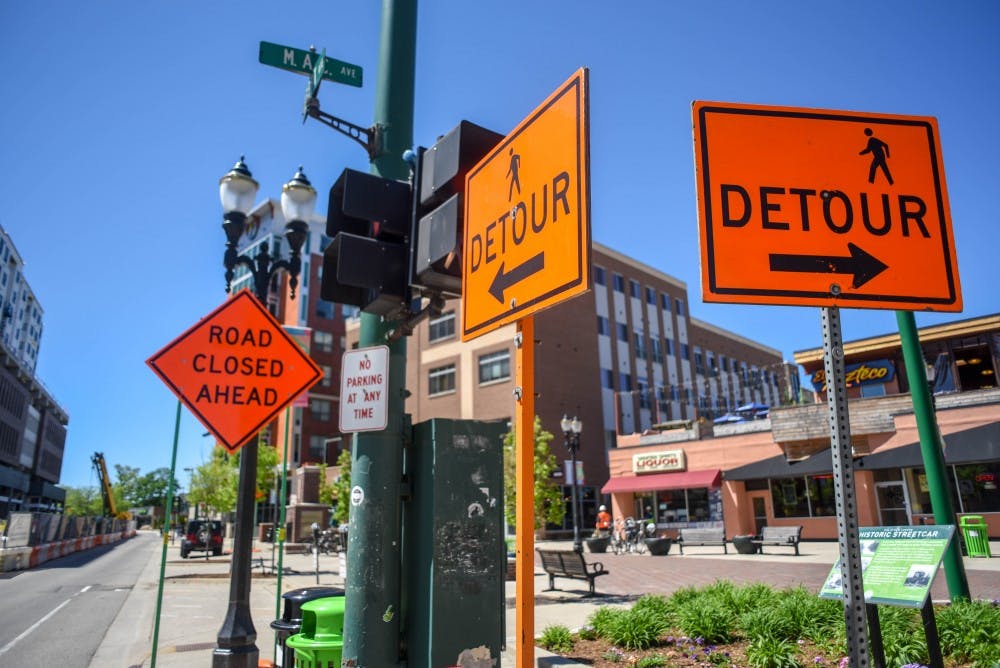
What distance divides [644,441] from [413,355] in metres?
19.3

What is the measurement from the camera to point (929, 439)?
8453 mm

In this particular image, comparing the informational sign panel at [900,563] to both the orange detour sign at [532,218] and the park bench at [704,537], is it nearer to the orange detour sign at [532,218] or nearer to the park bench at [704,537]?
the orange detour sign at [532,218]

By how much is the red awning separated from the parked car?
70.2 ft

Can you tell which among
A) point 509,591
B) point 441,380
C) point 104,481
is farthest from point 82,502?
point 509,591

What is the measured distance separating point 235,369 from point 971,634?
23.0 feet

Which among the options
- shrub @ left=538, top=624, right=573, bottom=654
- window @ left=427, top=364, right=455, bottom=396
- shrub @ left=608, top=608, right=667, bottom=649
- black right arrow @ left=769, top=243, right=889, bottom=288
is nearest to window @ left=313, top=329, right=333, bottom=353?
window @ left=427, top=364, right=455, bottom=396

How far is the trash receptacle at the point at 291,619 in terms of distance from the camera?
4684 millimetres

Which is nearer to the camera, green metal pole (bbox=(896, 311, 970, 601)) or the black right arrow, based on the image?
the black right arrow

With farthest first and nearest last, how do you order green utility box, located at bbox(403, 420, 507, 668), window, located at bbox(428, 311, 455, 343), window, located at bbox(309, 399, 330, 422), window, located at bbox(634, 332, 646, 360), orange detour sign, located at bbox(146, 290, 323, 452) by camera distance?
1. window, located at bbox(309, 399, 330, 422)
2. window, located at bbox(634, 332, 646, 360)
3. window, located at bbox(428, 311, 455, 343)
4. orange detour sign, located at bbox(146, 290, 323, 452)
5. green utility box, located at bbox(403, 420, 507, 668)

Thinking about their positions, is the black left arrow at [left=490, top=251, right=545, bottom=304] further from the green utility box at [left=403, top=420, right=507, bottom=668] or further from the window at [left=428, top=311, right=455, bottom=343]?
the window at [left=428, top=311, right=455, bottom=343]

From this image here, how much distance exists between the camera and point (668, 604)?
8805 millimetres

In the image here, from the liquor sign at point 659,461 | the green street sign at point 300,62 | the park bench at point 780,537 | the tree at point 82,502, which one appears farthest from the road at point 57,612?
the tree at point 82,502

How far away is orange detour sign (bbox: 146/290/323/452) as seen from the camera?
19.9 feet

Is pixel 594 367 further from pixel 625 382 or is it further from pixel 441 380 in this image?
pixel 441 380
